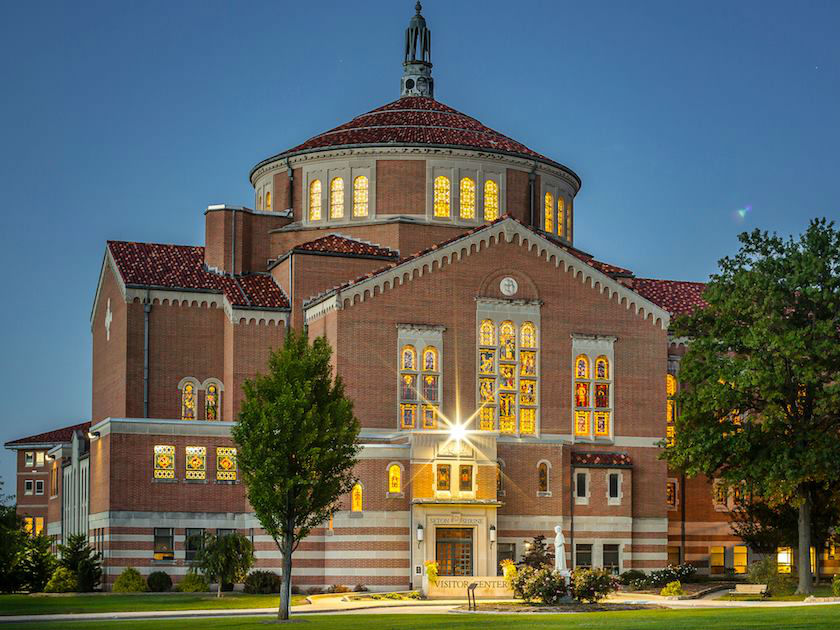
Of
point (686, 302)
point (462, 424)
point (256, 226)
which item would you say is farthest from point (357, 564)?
point (686, 302)

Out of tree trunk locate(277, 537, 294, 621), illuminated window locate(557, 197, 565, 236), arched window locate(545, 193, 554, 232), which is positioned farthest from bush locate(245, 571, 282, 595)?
illuminated window locate(557, 197, 565, 236)

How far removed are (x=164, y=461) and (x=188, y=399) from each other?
5881 mm

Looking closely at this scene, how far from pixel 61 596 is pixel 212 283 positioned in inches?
796

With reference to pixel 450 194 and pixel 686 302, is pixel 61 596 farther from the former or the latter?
pixel 686 302

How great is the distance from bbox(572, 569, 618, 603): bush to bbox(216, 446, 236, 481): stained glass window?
22.5 metres

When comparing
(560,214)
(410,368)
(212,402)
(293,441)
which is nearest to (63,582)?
(212,402)

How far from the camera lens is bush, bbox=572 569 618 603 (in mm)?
56956

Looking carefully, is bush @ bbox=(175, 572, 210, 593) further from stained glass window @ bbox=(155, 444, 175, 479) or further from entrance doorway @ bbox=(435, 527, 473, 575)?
entrance doorway @ bbox=(435, 527, 473, 575)

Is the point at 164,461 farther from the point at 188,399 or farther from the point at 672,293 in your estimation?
the point at 672,293

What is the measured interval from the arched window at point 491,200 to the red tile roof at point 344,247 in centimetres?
632

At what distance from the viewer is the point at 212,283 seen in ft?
261

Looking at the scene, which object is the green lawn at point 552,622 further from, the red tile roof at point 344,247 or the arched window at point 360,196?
the arched window at point 360,196

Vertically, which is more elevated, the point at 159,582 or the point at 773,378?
the point at 773,378

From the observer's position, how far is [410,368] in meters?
74.6
